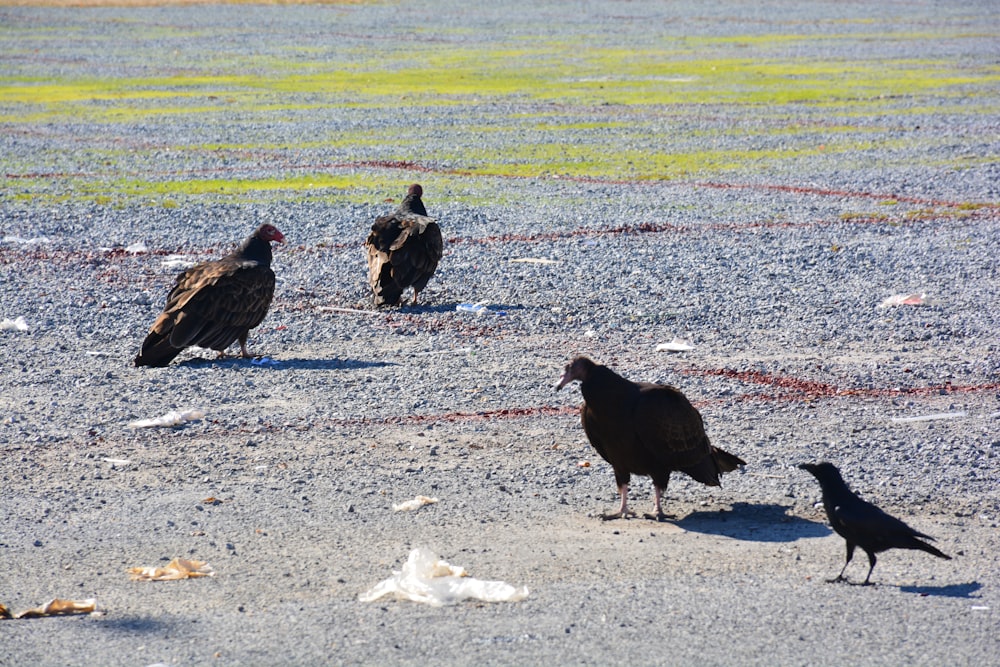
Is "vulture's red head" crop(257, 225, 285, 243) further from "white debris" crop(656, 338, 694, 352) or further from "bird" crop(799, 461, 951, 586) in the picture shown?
"bird" crop(799, 461, 951, 586)

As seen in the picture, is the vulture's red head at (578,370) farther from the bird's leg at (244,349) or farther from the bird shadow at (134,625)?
the bird's leg at (244,349)

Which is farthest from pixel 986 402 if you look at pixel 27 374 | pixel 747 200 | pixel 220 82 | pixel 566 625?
pixel 220 82

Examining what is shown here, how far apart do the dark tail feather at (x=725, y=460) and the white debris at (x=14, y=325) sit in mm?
6999

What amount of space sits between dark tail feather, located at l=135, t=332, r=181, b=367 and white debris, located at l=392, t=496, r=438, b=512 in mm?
3777

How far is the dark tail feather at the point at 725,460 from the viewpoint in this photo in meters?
7.40

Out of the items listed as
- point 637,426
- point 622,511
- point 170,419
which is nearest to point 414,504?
point 622,511

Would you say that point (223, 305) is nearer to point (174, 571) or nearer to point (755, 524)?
point (174, 571)

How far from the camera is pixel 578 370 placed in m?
7.09

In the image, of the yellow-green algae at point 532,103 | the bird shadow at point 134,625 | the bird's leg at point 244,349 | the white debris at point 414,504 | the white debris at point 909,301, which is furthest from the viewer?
the yellow-green algae at point 532,103

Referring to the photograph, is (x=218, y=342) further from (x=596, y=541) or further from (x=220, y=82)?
(x=220, y=82)

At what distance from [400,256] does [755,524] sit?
20.3ft

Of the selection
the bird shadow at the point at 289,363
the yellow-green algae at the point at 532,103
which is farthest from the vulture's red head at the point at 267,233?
the yellow-green algae at the point at 532,103

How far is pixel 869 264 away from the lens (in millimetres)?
14508

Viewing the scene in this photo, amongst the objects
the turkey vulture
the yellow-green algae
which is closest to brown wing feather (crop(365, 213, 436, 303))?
the turkey vulture
